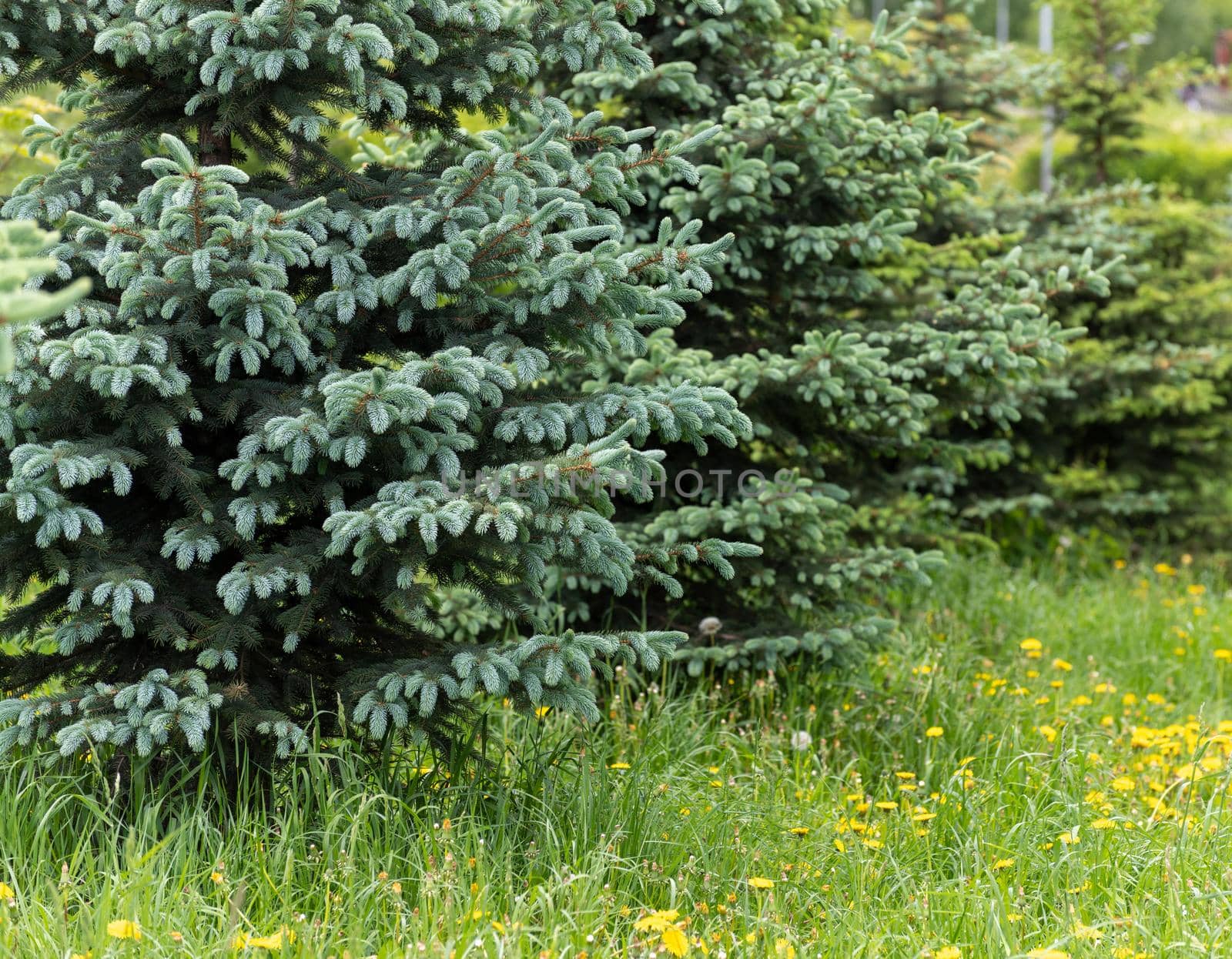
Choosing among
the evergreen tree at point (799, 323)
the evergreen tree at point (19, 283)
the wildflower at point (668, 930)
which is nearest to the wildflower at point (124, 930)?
the wildflower at point (668, 930)

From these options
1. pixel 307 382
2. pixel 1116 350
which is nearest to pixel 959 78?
pixel 1116 350

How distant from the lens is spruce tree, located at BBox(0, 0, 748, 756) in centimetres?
270

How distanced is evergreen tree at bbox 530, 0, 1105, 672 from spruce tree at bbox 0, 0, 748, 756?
101cm

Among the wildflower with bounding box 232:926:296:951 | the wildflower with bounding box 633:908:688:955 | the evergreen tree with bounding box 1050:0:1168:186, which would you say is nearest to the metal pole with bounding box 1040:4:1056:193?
the evergreen tree with bounding box 1050:0:1168:186

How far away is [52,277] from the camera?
296 cm

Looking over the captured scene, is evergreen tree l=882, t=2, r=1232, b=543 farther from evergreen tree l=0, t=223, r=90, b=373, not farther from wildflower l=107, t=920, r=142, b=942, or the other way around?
evergreen tree l=0, t=223, r=90, b=373

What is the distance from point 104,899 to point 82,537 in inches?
37.4

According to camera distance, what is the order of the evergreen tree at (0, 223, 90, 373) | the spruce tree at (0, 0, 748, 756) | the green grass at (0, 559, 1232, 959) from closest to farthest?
the evergreen tree at (0, 223, 90, 373), the green grass at (0, 559, 1232, 959), the spruce tree at (0, 0, 748, 756)

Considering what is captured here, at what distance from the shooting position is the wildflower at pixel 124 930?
88.9 inches

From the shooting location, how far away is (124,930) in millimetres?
2273

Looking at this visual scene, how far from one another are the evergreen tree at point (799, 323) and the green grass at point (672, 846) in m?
0.56

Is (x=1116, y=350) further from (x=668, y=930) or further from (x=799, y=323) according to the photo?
(x=668, y=930)

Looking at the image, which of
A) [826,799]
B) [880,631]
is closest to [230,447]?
[826,799]

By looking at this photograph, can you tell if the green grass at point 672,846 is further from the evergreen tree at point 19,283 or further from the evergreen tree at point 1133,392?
the evergreen tree at point 1133,392
